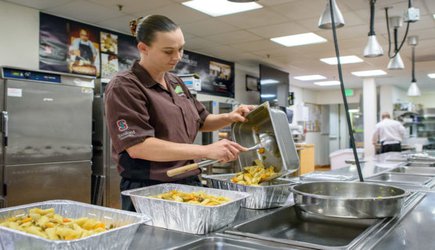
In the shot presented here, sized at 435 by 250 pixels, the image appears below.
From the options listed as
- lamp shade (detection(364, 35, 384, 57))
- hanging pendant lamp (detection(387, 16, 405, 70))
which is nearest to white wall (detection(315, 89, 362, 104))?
hanging pendant lamp (detection(387, 16, 405, 70))

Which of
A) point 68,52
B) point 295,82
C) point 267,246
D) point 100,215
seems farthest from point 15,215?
point 295,82

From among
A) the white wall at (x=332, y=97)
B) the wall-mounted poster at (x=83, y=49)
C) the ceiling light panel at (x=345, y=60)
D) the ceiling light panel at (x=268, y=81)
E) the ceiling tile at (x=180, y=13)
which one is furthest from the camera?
the white wall at (x=332, y=97)

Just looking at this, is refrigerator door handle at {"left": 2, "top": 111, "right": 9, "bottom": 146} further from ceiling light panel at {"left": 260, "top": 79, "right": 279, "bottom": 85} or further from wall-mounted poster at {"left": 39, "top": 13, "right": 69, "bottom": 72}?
ceiling light panel at {"left": 260, "top": 79, "right": 279, "bottom": 85}

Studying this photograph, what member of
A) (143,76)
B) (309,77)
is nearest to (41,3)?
(143,76)

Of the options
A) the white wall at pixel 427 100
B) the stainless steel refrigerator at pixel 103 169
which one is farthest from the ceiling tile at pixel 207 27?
the white wall at pixel 427 100

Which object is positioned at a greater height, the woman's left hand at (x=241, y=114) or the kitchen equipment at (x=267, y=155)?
the woman's left hand at (x=241, y=114)

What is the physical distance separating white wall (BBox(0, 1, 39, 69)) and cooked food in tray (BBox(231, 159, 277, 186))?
3485 millimetres

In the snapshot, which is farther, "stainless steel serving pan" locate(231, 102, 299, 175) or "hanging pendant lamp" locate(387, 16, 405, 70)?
"hanging pendant lamp" locate(387, 16, 405, 70)

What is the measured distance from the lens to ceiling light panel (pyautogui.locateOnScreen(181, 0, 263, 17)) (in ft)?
→ 13.7

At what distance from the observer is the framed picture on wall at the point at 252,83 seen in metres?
8.07

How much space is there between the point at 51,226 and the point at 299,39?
210 inches

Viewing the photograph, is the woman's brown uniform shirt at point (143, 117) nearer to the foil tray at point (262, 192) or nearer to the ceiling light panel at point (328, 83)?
the foil tray at point (262, 192)

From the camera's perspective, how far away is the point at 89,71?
15.6 feet

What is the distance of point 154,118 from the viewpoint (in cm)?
148
